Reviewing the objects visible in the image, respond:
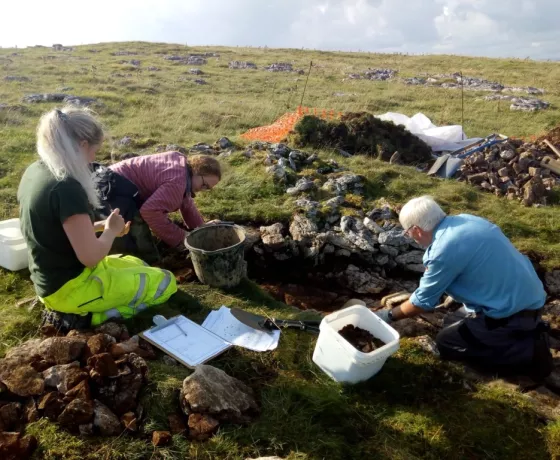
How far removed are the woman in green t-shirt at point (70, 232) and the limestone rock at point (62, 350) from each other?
1.42 feet

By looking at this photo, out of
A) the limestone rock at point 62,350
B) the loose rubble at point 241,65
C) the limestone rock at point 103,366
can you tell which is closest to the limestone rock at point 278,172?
the limestone rock at point 62,350

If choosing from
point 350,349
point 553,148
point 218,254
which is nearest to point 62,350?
point 218,254

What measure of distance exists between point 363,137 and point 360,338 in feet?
20.3

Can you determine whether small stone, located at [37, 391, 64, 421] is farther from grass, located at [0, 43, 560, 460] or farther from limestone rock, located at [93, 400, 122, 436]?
limestone rock, located at [93, 400, 122, 436]

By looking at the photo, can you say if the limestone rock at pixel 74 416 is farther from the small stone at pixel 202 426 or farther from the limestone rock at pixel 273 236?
the limestone rock at pixel 273 236

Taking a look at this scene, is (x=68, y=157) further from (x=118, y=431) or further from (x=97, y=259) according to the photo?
(x=118, y=431)

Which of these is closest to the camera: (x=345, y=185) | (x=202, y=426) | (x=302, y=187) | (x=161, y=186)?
(x=202, y=426)

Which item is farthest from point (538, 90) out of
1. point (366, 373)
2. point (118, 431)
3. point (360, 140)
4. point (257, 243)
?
point (118, 431)

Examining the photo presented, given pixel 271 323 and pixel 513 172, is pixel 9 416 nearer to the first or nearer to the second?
pixel 271 323

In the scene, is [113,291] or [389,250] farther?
[389,250]

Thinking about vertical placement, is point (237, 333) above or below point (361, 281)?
above

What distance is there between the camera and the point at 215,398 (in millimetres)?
2586

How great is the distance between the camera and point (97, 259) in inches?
119

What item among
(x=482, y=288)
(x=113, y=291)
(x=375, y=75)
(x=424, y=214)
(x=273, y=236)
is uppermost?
(x=375, y=75)
